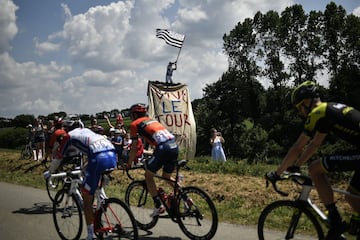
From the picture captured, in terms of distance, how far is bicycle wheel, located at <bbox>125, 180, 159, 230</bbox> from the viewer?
6818mm

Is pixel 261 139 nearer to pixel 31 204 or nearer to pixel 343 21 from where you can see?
pixel 343 21

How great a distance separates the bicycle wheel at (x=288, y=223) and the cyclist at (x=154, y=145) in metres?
1.96

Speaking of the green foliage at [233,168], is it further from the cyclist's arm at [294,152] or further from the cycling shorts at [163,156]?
the cyclist's arm at [294,152]

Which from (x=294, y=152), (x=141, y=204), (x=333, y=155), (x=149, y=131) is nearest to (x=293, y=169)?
(x=294, y=152)

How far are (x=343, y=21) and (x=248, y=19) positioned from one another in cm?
1127

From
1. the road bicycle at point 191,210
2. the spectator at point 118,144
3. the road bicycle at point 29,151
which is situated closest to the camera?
the road bicycle at point 191,210

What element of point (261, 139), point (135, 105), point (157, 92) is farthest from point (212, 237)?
point (261, 139)

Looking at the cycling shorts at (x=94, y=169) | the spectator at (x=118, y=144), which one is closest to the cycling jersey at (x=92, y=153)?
the cycling shorts at (x=94, y=169)

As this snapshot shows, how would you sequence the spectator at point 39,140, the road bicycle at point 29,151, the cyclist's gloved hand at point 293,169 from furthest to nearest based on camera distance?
the road bicycle at point 29,151 → the spectator at point 39,140 → the cyclist's gloved hand at point 293,169

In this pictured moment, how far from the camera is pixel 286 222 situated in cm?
504

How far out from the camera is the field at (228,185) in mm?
7859

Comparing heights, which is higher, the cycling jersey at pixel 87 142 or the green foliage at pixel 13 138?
the green foliage at pixel 13 138

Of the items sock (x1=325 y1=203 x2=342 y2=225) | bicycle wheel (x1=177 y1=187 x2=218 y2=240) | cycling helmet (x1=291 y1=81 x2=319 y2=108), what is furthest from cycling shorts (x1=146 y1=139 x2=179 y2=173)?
sock (x1=325 y1=203 x2=342 y2=225)

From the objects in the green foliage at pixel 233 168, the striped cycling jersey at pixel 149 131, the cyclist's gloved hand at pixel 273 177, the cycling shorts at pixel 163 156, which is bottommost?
the green foliage at pixel 233 168
